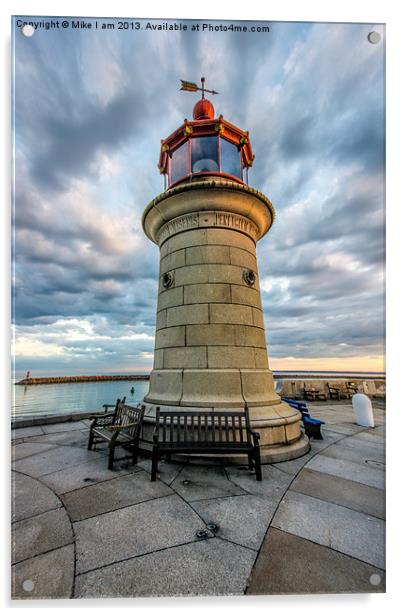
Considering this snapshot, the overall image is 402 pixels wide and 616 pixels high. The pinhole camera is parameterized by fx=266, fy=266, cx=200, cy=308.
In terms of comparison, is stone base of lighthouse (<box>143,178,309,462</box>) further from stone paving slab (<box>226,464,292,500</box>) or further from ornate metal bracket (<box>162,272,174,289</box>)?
stone paving slab (<box>226,464,292,500</box>)

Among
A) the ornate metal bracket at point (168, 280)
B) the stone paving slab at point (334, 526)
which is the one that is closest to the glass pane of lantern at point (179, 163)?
the ornate metal bracket at point (168, 280)

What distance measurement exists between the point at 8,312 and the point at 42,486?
8.21 feet

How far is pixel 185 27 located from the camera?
245cm

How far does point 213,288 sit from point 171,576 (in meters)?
4.10

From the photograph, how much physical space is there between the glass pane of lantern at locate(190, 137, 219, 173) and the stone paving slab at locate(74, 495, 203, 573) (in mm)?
6182

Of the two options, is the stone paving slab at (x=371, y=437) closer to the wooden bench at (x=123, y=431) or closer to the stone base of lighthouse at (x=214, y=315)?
the stone base of lighthouse at (x=214, y=315)

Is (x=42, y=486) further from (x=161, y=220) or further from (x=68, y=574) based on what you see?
(x=161, y=220)

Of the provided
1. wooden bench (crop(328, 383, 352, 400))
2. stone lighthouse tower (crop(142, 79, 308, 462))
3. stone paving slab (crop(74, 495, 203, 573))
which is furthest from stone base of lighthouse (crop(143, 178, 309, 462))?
wooden bench (crop(328, 383, 352, 400))

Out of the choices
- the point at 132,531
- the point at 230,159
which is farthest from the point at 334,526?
the point at 230,159

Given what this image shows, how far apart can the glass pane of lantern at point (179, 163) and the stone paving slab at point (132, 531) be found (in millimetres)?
6141

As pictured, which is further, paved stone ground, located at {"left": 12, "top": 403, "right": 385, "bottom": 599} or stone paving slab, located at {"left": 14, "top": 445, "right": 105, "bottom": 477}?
stone paving slab, located at {"left": 14, "top": 445, "right": 105, "bottom": 477}

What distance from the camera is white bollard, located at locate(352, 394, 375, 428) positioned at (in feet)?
24.0

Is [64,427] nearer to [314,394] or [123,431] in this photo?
[123,431]
